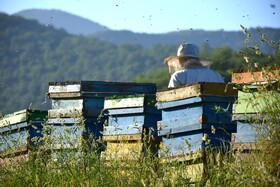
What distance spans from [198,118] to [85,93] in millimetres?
2885

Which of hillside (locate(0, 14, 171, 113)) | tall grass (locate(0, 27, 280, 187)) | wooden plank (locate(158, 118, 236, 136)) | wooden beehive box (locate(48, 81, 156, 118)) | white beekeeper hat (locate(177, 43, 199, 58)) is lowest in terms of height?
tall grass (locate(0, 27, 280, 187))

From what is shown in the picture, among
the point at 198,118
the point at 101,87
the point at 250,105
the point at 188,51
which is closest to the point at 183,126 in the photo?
the point at 198,118

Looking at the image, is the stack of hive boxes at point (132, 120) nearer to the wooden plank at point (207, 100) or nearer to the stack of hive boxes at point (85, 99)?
the stack of hive boxes at point (85, 99)

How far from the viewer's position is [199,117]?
8.83 m

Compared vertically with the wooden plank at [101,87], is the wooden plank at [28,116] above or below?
below

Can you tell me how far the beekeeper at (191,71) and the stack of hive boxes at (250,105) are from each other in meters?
A: 3.03

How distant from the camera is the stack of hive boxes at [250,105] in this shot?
7.24 meters

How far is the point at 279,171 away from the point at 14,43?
150605 mm

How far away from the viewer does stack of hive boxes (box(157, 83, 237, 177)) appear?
8773mm

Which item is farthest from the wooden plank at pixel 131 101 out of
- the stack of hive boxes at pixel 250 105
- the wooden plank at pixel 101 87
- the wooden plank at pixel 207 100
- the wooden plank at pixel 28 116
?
the stack of hive boxes at pixel 250 105

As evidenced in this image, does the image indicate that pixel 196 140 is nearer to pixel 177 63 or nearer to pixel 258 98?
pixel 258 98

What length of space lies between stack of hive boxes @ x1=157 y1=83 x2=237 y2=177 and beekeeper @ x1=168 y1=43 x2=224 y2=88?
73.9 inches

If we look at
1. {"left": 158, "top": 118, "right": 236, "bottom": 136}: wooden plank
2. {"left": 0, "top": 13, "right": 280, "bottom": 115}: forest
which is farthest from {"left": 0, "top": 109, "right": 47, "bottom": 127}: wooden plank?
{"left": 0, "top": 13, "right": 280, "bottom": 115}: forest

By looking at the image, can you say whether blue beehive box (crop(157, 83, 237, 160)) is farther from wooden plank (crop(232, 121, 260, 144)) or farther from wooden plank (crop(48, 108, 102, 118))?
wooden plank (crop(48, 108, 102, 118))
